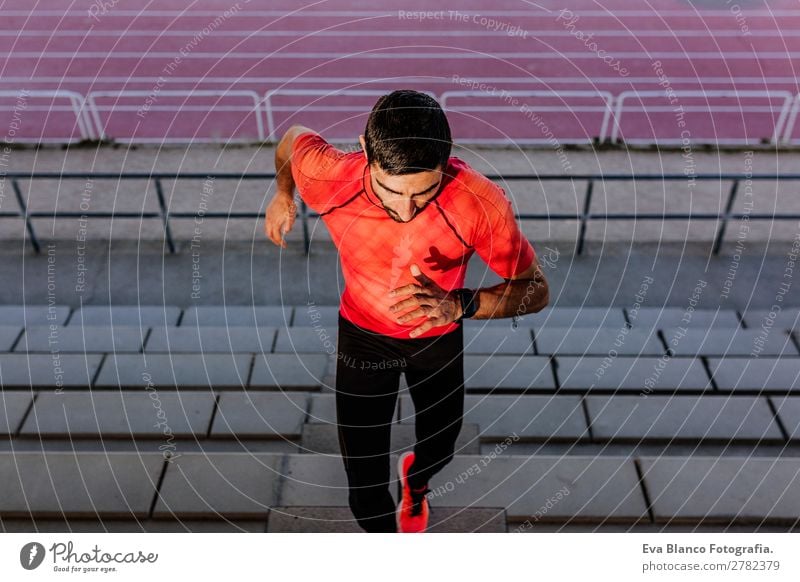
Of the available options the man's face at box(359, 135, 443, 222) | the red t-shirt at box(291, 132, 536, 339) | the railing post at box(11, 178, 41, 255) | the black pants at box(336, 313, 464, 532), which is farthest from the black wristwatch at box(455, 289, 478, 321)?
the railing post at box(11, 178, 41, 255)

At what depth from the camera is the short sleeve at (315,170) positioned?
9.25ft

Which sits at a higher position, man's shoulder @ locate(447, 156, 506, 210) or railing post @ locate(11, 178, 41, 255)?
railing post @ locate(11, 178, 41, 255)

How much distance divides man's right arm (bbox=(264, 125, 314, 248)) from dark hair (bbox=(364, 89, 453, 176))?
86cm

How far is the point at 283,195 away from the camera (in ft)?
10.5

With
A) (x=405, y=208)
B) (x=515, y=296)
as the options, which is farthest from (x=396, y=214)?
(x=515, y=296)

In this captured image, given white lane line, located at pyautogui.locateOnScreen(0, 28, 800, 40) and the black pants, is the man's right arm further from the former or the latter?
white lane line, located at pyautogui.locateOnScreen(0, 28, 800, 40)

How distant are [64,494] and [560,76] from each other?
457 inches

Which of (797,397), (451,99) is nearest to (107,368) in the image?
(797,397)

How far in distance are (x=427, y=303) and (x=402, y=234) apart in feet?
1.00

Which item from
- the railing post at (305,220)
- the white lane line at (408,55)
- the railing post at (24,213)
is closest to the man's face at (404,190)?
the railing post at (305,220)

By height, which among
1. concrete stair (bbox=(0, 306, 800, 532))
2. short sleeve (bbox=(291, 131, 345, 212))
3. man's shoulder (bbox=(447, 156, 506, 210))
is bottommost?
concrete stair (bbox=(0, 306, 800, 532))

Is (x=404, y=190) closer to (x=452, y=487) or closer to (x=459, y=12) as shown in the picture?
(x=452, y=487)

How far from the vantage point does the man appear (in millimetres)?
2457
